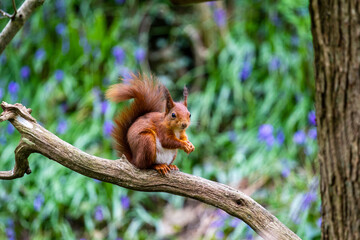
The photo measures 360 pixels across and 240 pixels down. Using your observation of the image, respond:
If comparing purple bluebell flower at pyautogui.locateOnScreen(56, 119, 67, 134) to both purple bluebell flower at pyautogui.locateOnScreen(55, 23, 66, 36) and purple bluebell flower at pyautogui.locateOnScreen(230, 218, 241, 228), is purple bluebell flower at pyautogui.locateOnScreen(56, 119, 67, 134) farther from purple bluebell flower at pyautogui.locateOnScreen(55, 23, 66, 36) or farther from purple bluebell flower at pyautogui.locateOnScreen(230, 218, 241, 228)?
purple bluebell flower at pyautogui.locateOnScreen(230, 218, 241, 228)

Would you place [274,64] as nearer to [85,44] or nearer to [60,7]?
[85,44]

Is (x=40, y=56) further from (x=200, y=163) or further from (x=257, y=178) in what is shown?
(x=257, y=178)

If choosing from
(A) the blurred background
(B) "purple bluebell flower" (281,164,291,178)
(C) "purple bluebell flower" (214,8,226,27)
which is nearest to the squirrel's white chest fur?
(A) the blurred background

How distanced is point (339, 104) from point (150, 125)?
81 centimetres

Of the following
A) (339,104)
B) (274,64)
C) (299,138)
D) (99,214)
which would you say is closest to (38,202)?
(99,214)

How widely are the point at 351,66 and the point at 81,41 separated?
3362 millimetres

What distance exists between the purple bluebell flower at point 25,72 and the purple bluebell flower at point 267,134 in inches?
84.3

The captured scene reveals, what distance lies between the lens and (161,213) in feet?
12.3

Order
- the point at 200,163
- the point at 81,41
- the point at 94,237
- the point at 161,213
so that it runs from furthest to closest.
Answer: the point at 81,41, the point at 200,163, the point at 161,213, the point at 94,237

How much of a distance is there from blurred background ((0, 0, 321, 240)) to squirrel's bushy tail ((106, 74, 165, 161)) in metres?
1.39

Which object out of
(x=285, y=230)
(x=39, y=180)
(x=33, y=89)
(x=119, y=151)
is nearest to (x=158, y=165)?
(x=119, y=151)

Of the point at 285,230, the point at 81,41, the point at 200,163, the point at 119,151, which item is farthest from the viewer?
the point at 81,41

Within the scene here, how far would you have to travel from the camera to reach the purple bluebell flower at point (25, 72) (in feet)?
13.8

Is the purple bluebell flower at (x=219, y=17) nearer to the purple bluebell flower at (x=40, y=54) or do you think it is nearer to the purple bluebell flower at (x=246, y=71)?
the purple bluebell flower at (x=246, y=71)
